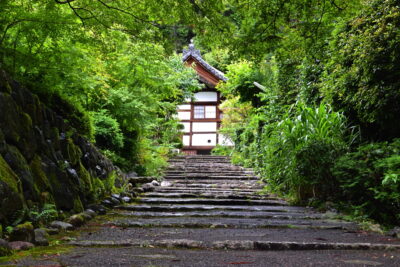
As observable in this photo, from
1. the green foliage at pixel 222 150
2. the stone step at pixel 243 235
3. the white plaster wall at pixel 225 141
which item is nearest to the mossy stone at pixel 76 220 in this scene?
the stone step at pixel 243 235

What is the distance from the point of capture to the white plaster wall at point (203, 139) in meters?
19.8

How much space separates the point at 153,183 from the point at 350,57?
16.6 feet

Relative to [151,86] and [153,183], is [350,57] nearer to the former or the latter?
[153,183]

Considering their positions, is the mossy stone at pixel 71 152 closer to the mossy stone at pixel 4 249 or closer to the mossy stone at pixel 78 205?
the mossy stone at pixel 78 205

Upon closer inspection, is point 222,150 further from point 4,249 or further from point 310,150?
point 4,249

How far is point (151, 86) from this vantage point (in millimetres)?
9992

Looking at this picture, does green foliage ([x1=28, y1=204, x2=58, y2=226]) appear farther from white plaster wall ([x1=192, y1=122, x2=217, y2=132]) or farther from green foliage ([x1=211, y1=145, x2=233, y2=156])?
white plaster wall ([x1=192, y1=122, x2=217, y2=132])

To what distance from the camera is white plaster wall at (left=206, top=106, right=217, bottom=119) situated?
2016 centimetres

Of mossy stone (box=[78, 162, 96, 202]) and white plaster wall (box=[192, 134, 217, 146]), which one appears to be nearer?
mossy stone (box=[78, 162, 96, 202])

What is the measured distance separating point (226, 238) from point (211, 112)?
17.0m

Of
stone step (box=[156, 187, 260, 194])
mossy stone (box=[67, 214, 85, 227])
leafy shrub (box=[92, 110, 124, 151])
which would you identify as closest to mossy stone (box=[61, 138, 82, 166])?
mossy stone (box=[67, 214, 85, 227])

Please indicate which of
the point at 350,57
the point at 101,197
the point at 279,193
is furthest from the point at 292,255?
the point at 279,193

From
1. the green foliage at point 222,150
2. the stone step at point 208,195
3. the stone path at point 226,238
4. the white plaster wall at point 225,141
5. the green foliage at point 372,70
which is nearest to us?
the stone path at point 226,238

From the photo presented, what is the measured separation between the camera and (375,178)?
4172 millimetres
